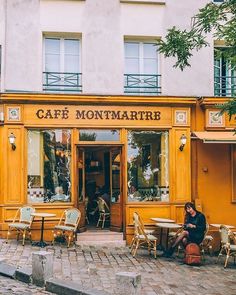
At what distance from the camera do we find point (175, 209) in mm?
14391

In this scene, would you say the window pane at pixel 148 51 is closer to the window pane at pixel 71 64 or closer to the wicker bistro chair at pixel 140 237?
the window pane at pixel 71 64

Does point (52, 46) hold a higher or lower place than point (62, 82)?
higher

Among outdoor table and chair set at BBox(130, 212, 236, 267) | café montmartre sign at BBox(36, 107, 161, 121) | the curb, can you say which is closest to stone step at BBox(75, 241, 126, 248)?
outdoor table and chair set at BBox(130, 212, 236, 267)

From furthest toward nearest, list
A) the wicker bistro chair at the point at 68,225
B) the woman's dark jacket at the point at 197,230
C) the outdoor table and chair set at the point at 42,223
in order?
the wicker bistro chair at the point at 68,225 → the outdoor table and chair set at the point at 42,223 → the woman's dark jacket at the point at 197,230

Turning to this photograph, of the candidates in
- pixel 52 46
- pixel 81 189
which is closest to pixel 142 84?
pixel 52 46

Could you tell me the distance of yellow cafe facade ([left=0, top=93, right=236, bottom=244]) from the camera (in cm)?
1391

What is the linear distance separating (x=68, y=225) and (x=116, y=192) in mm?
1908

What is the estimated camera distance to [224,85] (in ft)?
50.3

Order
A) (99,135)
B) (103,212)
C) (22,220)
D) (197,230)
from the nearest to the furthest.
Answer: (197,230) → (22,220) → (99,135) → (103,212)

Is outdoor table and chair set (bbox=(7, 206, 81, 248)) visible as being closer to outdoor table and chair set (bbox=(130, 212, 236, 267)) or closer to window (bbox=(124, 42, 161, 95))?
outdoor table and chair set (bbox=(130, 212, 236, 267))

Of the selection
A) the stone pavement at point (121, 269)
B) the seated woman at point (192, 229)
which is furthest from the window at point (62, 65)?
the seated woman at point (192, 229)

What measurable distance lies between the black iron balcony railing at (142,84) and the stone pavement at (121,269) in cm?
444

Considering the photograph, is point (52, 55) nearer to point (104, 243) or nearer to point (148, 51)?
point (148, 51)

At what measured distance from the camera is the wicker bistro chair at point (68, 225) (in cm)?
1340
